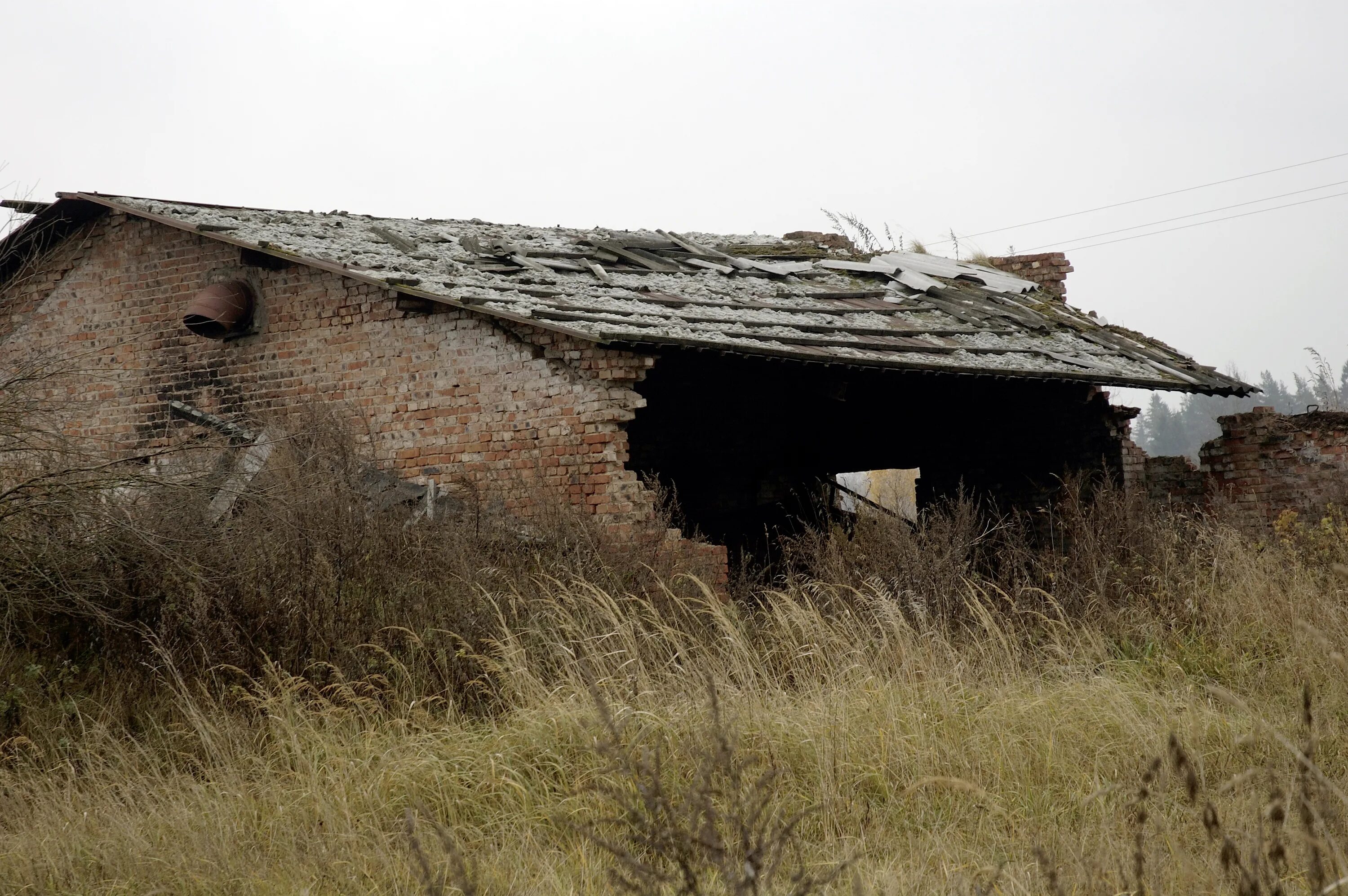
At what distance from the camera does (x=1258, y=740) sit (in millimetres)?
4512

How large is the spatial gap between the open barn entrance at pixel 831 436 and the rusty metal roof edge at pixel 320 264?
2173mm

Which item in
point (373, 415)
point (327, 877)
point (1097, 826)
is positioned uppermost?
point (373, 415)

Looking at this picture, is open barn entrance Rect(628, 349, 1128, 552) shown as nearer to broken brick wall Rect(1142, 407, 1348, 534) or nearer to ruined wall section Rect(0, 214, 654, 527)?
broken brick wall Rect(1142, 407, 1348, 534)

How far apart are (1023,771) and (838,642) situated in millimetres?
1163

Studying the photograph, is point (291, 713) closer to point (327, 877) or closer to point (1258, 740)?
point (327, 877)

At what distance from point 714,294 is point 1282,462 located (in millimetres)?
7223

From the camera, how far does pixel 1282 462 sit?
42.0 feet

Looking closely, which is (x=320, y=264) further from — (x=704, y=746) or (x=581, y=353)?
(x=704, y=746)

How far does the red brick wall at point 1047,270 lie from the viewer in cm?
1542

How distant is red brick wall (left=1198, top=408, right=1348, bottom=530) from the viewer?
1262cm

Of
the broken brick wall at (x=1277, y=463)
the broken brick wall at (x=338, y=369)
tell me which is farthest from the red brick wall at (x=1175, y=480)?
the broken brick wall at (x=338, y=369)

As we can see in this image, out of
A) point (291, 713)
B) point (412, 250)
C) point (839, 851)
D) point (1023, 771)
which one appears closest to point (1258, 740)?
point (1023, 771)

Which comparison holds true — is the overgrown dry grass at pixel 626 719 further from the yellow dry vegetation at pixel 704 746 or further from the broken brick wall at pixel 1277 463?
the broken brick wall at pixel 1277 463

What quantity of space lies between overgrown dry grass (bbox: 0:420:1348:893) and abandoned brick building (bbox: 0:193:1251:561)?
6.62ft
